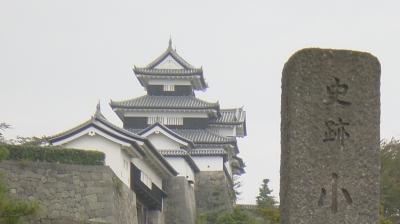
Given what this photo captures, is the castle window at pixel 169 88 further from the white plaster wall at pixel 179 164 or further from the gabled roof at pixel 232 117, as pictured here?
the white plaster wall at pixel 179 164

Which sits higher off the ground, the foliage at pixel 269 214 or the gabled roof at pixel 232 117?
the gabled roof at pixel 232 117

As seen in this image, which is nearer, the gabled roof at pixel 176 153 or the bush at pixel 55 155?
the bush at pixel 55 155

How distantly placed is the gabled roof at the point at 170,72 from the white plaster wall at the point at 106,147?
16471 mm

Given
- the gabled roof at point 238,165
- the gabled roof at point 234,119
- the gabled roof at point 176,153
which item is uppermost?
the gabled roof at point 234,119

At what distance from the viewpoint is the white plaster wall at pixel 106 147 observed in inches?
965

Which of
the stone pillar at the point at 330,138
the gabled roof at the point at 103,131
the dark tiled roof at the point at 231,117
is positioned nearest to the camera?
the stone pillar at the point at 330,138

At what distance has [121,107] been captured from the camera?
39.7 m

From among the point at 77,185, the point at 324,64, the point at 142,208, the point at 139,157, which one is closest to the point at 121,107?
the point at 142,208

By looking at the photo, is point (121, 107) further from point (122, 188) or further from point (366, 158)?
point (366, 158)

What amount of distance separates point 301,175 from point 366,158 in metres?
0.52

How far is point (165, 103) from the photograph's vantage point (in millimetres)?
40625

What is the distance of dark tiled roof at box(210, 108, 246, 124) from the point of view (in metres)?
43.0

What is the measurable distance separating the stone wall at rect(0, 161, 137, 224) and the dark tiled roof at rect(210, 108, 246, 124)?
19502 mm

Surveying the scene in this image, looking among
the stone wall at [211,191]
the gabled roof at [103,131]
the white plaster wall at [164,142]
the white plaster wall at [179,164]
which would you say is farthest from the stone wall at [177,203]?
the gabled roof at [103,131]
